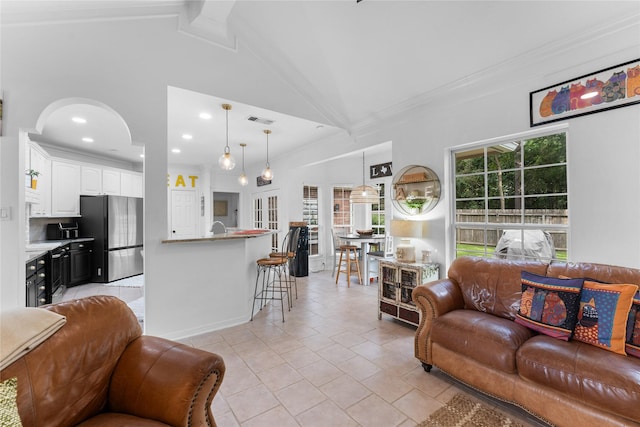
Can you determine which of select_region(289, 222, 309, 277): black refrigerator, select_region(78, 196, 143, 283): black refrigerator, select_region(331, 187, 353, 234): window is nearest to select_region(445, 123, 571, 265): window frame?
select_region(289, 222, 309, 277): black refrigerator

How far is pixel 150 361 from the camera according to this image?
52.8 inches

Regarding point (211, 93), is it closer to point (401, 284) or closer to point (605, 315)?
point (401, 284)

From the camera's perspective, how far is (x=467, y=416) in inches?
73.7

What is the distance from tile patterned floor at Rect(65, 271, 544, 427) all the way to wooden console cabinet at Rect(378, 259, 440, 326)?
164 mm

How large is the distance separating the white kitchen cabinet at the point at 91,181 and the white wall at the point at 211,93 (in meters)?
3.84

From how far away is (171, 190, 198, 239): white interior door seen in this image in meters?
7.29

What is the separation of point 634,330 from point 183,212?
26.3ft

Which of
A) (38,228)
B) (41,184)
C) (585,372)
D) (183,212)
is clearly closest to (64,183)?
(41,184)

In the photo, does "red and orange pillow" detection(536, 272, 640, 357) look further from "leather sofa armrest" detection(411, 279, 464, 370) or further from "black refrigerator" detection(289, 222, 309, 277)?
"black refrigerator" detection(289, 222, 309, 277)

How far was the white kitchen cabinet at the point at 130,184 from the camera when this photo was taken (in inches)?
250

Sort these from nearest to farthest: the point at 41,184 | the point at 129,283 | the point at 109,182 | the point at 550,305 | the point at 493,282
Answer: the point at 550,305
the point at 493,282
the point at 41,184
the point at 129,283
the point at 109,182

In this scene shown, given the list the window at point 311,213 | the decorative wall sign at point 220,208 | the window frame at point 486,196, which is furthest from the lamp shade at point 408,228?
the decorative wall sign at point 220,208

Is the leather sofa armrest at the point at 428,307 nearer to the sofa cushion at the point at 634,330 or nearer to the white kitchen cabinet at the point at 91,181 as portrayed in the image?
the sofa cushion at the point at 634,330

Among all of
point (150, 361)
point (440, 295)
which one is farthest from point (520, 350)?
point (150, 361)
